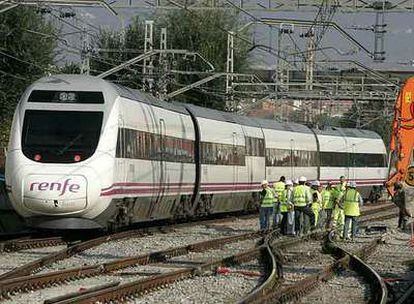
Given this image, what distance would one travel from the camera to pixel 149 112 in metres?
23.1

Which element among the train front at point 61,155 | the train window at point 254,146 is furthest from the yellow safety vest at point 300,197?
the train window at point 254,146

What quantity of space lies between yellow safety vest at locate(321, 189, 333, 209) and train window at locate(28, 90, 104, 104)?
9.75m

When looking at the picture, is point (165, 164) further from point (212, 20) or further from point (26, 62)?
point (212, 20)

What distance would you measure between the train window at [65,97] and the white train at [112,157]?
0.02m

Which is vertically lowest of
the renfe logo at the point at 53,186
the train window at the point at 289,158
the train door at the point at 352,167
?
the train door at the point at 352,167

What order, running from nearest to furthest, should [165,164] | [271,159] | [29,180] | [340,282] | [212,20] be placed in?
[340,282] → [29,180] → [165,164] → [271,159] → [212,20]

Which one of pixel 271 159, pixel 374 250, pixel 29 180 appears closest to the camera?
pixel 29 180

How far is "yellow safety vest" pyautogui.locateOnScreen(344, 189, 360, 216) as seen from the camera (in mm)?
23812

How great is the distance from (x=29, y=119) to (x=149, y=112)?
4.32 meters

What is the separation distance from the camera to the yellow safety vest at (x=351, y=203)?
78.1 feet

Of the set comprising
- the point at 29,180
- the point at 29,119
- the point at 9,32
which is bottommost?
the point at 29,180

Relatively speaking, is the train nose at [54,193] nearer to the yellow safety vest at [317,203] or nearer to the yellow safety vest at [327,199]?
the yellow safety vest at [317,203]

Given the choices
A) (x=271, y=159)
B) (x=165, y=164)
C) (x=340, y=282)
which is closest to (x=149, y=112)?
(x=165, y=164)

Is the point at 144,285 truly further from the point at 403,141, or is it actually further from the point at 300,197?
the point at 300,197
